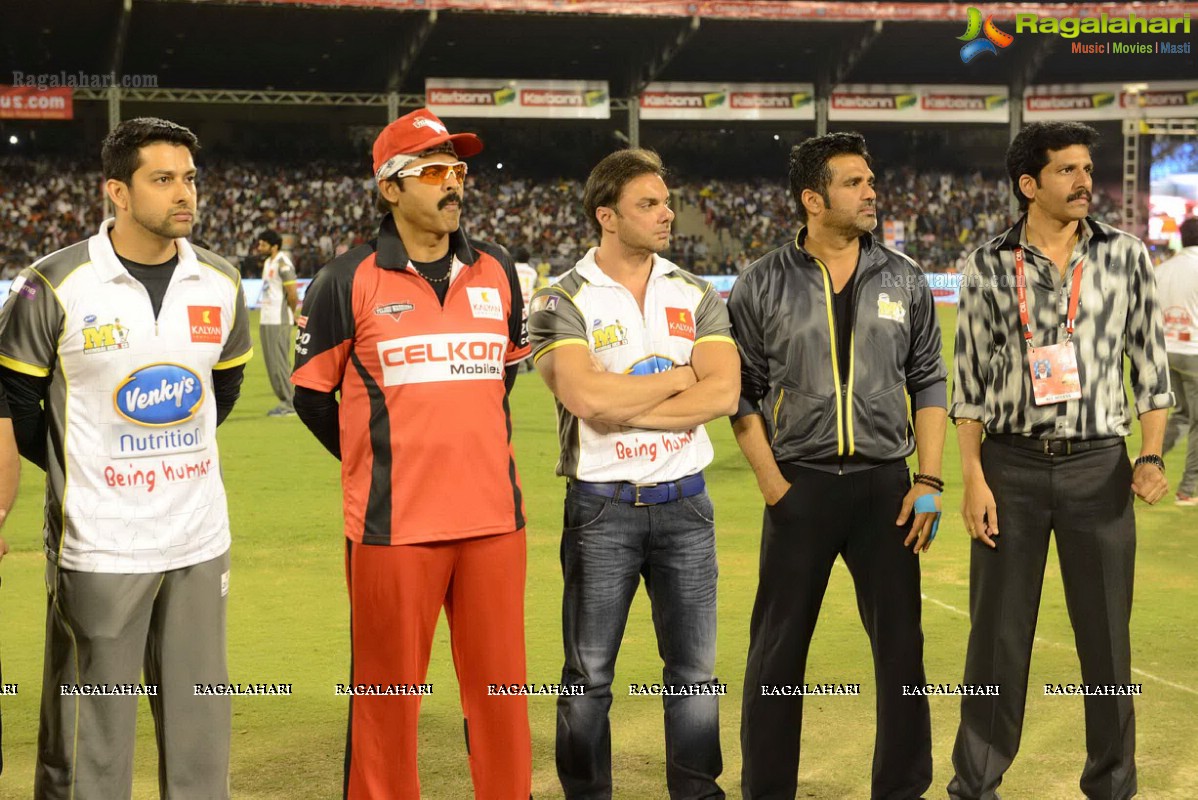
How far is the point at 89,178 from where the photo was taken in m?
39.4

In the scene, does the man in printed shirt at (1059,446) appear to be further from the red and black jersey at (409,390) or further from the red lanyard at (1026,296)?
the red and black jersey at (409,390)

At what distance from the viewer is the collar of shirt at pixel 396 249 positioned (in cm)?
407

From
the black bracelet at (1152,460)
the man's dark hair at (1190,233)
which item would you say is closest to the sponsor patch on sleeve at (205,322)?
the black bracelet at (1152,460)

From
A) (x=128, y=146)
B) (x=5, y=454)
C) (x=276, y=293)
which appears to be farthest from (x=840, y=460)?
(x=276, y=293)

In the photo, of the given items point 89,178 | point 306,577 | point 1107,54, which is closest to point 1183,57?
point 1107,54

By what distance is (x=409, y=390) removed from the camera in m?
4.01

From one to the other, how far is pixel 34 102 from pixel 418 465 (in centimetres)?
3420

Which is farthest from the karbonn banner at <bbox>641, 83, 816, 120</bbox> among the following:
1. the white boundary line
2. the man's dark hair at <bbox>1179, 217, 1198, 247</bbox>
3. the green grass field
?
the white boundary line

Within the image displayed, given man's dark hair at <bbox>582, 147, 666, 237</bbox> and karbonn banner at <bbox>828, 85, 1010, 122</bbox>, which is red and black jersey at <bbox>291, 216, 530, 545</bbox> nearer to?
man's dark hair at <bbox>582, 147, 666, 237</bbox>

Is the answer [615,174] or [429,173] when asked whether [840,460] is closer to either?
[615,174]

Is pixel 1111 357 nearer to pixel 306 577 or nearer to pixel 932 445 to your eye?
pixel 932 445

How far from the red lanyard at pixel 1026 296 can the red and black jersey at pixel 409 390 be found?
5.94ft

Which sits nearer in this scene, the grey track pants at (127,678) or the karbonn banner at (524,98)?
the grey track pants at (127,678)

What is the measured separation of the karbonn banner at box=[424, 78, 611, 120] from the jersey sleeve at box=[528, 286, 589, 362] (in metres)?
34.3
